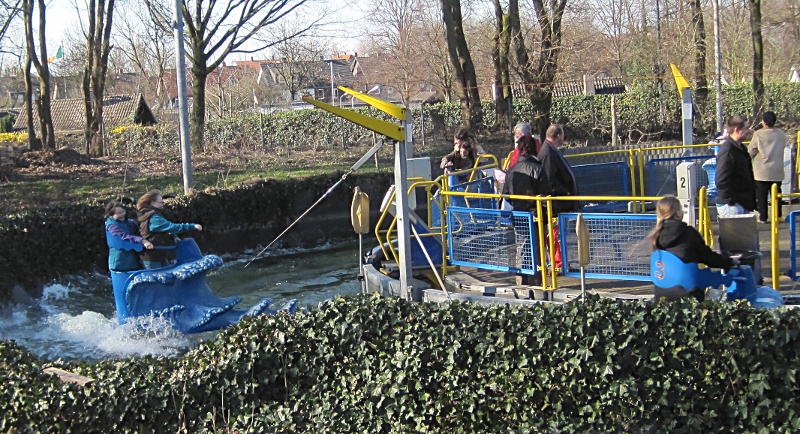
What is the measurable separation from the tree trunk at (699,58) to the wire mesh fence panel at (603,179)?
19.3 metres

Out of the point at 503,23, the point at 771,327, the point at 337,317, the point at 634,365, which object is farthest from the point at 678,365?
the point at 503,23

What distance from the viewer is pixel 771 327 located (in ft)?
19.0

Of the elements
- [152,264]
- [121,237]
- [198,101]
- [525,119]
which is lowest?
[152,264]

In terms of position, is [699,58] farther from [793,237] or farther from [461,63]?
[793,237]

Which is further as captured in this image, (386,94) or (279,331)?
(386,94)

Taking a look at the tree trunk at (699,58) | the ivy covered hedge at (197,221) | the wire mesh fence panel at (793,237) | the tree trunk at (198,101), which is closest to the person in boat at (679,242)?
the wire mesh fence panel at (793,237)

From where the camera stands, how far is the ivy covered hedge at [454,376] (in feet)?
19.2

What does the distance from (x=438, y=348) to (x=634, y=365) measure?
1407 mm

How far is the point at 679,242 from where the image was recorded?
663 cm

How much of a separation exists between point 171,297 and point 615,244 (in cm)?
565

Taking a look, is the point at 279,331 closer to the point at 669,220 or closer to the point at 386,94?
the point at 669,220

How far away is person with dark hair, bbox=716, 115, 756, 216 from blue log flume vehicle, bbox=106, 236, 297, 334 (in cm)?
524

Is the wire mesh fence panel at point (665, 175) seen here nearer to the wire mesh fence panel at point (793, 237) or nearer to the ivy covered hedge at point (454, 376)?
the wire mesh fence panel at point (793, 237)

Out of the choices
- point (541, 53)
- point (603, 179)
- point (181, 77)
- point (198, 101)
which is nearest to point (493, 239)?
point (603, 179)
